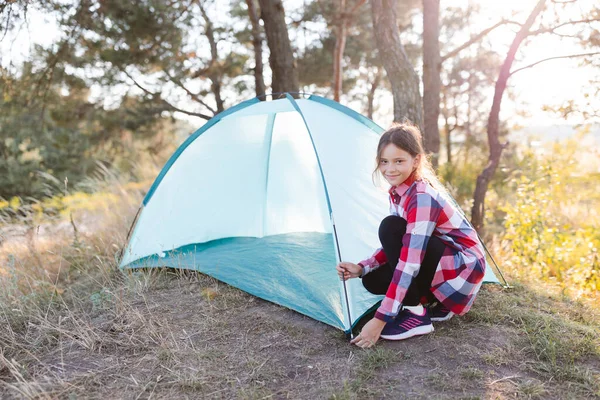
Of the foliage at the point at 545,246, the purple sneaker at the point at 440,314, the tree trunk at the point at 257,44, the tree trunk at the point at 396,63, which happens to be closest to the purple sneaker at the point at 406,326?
the purple sneaker at the point at 440,314

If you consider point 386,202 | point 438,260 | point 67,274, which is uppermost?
point 386,202

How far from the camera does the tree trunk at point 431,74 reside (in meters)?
4.74

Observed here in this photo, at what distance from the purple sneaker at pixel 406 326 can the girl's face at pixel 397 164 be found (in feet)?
1.99

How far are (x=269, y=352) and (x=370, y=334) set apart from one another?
18.3 inches

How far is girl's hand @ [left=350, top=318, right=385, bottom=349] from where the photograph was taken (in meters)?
1.95

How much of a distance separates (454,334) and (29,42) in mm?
3826

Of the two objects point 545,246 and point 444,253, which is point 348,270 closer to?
point 444,253

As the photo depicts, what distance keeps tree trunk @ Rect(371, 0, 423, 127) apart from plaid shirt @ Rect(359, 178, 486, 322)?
1965mm

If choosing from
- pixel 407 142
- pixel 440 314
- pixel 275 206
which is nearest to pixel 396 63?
pixel 275 206

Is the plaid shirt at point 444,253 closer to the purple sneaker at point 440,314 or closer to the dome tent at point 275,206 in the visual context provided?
the purple sneaker at point 440,314

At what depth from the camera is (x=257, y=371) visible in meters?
1.89

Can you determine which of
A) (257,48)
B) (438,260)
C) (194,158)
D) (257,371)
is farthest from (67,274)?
(257,48)

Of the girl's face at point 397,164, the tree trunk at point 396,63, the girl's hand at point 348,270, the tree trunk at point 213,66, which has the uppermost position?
the tree trunk at point 213,66

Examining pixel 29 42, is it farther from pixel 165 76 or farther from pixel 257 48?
pixel 165 76
